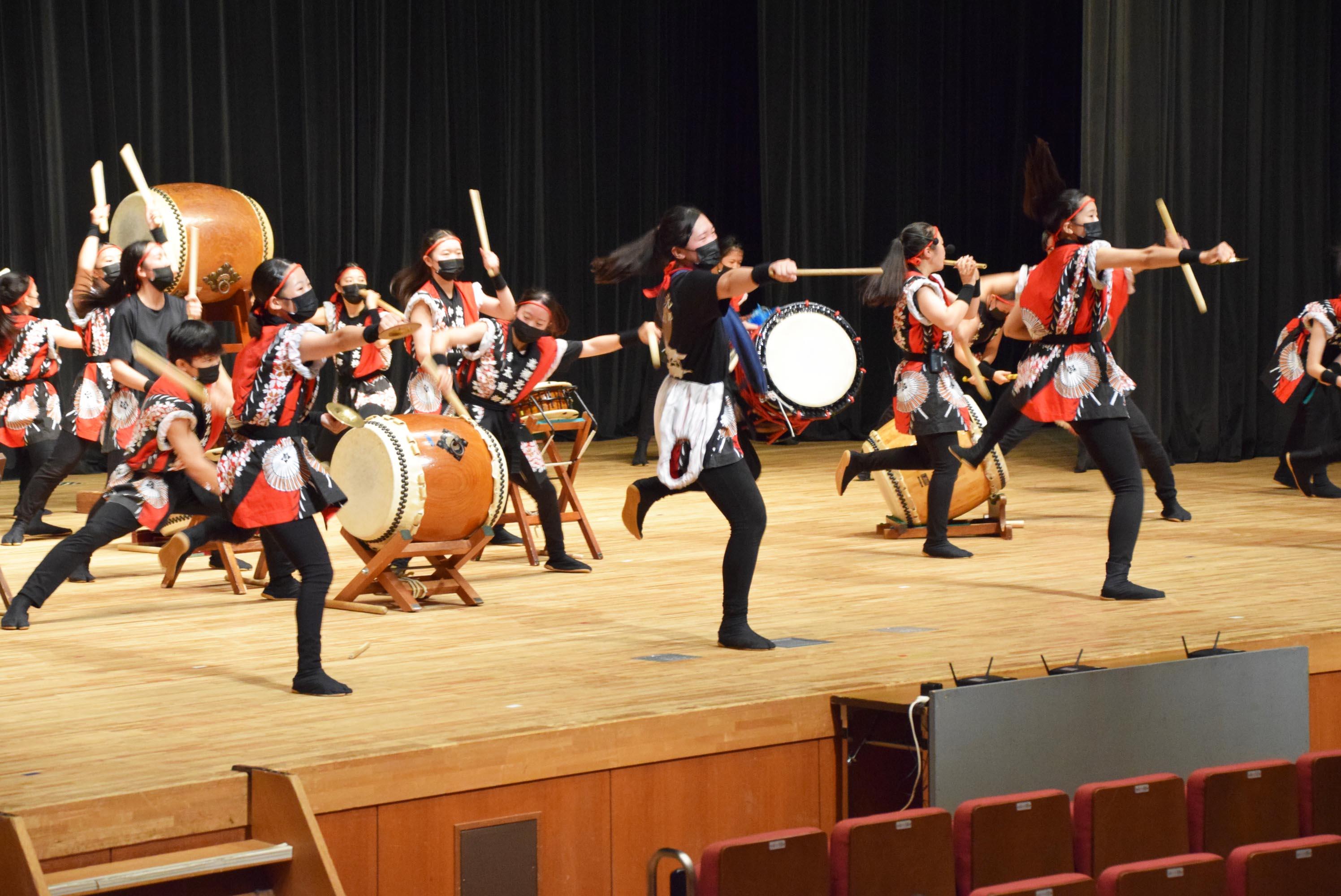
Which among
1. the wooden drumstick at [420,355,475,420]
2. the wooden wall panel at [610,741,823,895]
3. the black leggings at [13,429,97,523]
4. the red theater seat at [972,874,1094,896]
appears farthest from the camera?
the black leggings at [13,429,97,523]

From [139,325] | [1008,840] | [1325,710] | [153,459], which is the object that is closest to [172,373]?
[153,459]

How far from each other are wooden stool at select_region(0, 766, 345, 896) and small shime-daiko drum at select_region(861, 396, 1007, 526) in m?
3.91

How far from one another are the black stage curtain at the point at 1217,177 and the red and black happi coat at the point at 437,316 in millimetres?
4678

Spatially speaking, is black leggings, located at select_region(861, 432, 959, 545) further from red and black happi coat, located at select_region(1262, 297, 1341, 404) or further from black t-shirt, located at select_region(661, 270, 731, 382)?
red and black happi coat, located at select_region(1262, 297, 1341, 404)

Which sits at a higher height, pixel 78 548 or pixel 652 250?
pixel 652 250

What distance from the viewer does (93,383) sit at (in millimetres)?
6992

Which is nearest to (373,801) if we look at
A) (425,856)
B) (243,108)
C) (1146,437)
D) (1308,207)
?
(425,856)

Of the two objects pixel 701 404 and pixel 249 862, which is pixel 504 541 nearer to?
pixel 701 404

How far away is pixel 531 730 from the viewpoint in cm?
342

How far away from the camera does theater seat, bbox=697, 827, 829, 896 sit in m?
2.90

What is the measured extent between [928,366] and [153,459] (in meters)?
2.80

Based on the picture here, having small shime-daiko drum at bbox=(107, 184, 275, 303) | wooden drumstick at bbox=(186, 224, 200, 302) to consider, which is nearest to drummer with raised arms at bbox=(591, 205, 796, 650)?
wooden drumstick at bbox=(186, 224, 200, 302)

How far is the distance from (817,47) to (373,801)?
8841mm

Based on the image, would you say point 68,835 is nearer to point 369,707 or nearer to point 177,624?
point 369,707
